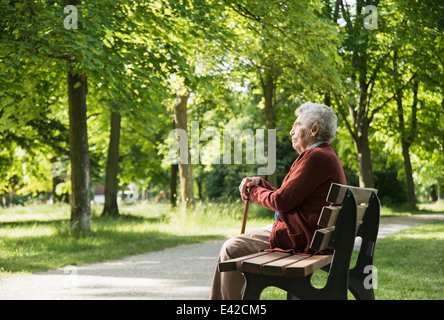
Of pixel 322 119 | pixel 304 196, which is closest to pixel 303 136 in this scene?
pixel 322 119

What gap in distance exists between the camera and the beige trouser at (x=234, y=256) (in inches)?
150

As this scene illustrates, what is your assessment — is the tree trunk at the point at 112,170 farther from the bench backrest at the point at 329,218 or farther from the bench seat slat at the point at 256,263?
the bench backrest at the point at 329,218

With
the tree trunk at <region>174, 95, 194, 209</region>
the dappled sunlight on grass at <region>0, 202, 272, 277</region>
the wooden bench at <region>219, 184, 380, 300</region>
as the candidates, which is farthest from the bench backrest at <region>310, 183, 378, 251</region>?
the tree trunk at <region>174, 95, 194, 209</region>

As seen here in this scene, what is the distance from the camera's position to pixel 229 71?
17.5 m

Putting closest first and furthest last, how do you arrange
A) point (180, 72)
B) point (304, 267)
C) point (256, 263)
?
point (304, 267) → point (256, 263) → point (180, 72)

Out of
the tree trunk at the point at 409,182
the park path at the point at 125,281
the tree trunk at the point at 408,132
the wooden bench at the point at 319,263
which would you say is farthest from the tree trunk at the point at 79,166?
the tree trunk at the point at 409,182

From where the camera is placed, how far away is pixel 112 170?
733 inches

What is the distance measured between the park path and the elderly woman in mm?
2256

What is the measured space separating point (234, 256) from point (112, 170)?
1520cm

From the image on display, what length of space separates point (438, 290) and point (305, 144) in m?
3.19

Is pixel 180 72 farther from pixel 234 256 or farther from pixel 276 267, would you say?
pixel 276 267

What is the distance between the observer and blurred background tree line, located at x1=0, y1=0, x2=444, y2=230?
9.25 metres

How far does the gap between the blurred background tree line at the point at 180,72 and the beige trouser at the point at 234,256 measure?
18.2 ft

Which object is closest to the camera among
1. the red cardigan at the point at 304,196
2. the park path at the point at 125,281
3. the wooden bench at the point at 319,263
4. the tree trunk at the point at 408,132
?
the wooden bench at the point at 319,263
